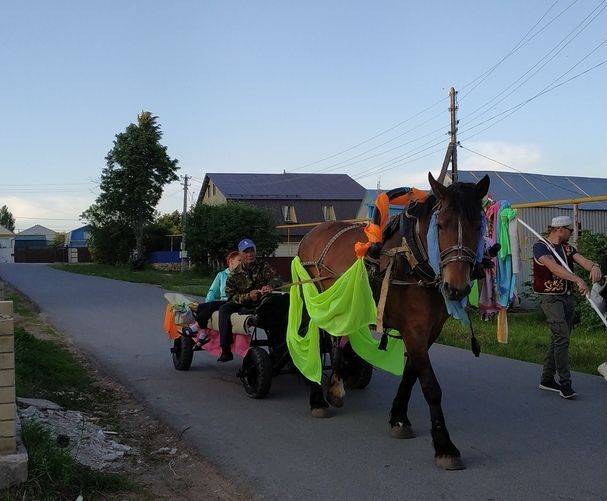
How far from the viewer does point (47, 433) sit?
489 centimetres

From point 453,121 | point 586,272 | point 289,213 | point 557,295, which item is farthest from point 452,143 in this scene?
point 289,213

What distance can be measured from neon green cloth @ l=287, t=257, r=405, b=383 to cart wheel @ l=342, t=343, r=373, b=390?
40.4 inches

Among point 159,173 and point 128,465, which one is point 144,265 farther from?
point 128,465

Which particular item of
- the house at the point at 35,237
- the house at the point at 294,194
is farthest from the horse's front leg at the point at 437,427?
the house at the point at 35,237

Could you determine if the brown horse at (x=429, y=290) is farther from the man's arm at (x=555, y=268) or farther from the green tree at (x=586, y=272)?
the green tree at (x=586, y=272)

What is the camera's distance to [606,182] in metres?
25.8

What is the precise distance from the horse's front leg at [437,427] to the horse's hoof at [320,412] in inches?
61.2

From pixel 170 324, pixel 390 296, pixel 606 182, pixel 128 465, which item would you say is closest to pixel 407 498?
pixel 390 296

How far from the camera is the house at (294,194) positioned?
175ft

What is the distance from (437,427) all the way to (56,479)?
272 centimetres

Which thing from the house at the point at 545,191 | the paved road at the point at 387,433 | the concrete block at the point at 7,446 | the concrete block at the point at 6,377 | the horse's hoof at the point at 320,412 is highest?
the house at the point at 545,191

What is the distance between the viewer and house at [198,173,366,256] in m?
53.3

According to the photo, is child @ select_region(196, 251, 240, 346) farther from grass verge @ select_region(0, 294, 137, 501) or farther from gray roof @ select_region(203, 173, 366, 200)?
gray roof @ select_region(203, 173, 366, 200)

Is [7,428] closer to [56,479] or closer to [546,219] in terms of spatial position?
[56,479]
